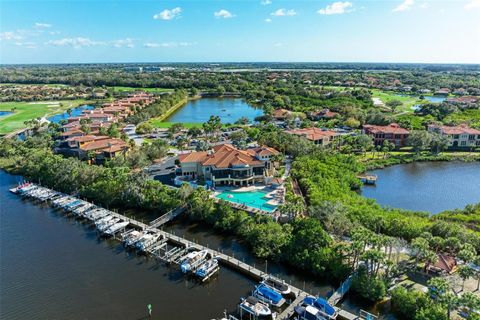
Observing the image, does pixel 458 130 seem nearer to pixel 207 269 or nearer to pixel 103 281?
pixel 207 269

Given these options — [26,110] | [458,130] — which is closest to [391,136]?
[458,130]

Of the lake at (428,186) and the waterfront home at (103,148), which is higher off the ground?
the waterfront home at (103,148)

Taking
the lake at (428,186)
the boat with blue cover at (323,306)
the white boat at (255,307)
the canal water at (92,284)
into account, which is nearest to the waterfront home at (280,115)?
the lake at (428,186)

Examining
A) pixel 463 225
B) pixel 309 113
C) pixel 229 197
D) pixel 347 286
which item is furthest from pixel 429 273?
pixel 309 113

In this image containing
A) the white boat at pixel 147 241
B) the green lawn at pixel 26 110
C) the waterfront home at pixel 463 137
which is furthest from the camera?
the green lawn at pixel 26 110

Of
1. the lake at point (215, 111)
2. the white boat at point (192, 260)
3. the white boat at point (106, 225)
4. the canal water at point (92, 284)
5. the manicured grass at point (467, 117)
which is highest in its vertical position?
the manicured grass at point (467, 117)

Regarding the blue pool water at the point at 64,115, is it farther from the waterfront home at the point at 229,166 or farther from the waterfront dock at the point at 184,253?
the waterfront dock at the point at 184,253

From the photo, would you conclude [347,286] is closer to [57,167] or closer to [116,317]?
[116,317]
